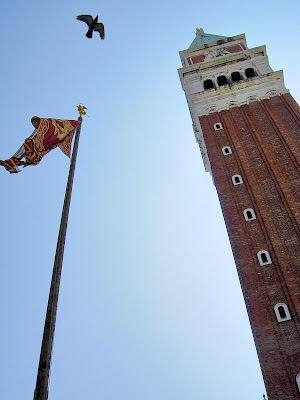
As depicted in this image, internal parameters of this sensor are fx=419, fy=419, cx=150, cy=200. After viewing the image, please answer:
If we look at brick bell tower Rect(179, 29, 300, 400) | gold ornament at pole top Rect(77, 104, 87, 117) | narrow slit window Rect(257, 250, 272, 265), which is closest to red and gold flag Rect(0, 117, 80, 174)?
gold ornament at pole top Rect(77, 104, 87, 117)

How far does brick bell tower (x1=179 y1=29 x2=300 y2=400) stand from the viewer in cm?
1577

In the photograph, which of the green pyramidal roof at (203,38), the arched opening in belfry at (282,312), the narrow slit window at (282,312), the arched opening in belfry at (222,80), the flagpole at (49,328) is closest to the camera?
the flagpole at (49,328)

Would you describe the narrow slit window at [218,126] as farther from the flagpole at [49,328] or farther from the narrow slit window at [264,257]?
the flagpole at [49,328]

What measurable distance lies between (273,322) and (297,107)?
16.4 metres

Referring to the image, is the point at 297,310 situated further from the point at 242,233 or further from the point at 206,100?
the point at 206,100

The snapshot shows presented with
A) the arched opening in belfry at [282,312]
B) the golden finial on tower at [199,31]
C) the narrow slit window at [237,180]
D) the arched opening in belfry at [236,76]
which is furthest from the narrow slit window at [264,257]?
the golden finial on tower at [199,31]

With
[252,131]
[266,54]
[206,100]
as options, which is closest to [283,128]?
[252,131]

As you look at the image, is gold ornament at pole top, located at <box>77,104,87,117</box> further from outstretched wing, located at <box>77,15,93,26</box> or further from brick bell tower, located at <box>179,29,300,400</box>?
brick bell tower, located at <box>179,29,300,400</box>

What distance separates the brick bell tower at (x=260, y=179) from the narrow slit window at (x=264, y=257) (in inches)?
1.7

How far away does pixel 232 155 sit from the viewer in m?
25.2

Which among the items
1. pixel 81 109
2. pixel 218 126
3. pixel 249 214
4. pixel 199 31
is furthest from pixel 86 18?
pixel 199 31

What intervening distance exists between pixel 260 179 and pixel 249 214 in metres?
2.81

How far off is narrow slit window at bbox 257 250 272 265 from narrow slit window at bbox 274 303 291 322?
7.54ft

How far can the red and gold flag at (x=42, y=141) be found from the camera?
10.6m
